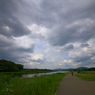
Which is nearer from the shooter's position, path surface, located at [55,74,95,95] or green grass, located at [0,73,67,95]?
green grass, located at [0,73,67,95]

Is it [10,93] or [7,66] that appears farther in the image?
[7,66]

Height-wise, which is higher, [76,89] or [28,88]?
[28,88]

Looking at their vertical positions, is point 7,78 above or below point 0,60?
below

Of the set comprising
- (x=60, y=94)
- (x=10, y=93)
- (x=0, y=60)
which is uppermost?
(x=0, y=60)

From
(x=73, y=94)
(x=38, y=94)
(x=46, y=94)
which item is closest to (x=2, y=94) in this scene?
(x=38, y=94)

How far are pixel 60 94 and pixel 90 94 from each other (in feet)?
6.69

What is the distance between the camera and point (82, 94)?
18.3 feet

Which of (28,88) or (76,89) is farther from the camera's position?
(76,89)

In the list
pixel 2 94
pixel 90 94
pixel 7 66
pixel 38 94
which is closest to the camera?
pixel 2 94

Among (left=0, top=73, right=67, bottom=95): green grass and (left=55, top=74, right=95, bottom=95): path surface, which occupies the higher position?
(left=0, top=73, right=67, bottom=95): green grass

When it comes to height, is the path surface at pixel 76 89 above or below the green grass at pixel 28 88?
below

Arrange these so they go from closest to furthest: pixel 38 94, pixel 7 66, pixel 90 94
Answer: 1. pixel 38 94
2. pixel 90 94
3. pixel 7 66

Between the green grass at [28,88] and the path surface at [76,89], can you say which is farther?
the path surface at [76,89]

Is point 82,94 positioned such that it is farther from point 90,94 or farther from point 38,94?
point 38,94
